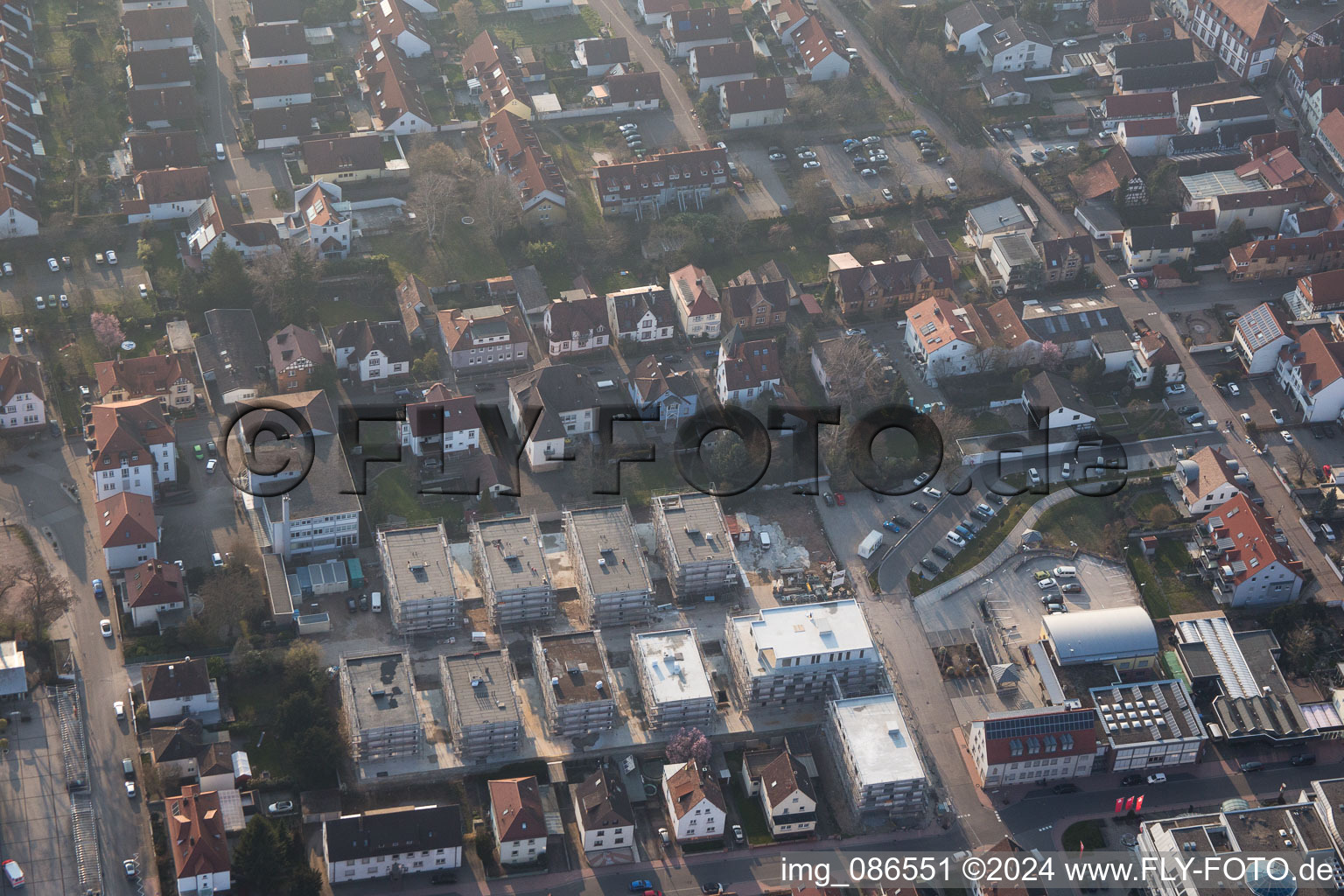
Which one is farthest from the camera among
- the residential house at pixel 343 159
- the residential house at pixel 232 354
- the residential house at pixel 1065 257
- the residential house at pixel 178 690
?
the residential house at pixel 343 159

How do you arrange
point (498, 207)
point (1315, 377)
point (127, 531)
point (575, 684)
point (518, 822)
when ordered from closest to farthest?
1. point (518, 822)
2. point (575, 684)
3. point (127, 531)
4. point (1315, 377)
5. point (498, 207)

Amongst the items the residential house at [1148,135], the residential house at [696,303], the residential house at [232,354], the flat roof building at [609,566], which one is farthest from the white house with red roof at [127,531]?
the residential house at [1148,135]

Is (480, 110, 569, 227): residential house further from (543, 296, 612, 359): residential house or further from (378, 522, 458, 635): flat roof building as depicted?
(378, 522, 458, 635): flat roof building

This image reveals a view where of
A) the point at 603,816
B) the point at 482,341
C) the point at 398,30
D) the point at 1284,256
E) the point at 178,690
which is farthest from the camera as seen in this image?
the point at 398,30

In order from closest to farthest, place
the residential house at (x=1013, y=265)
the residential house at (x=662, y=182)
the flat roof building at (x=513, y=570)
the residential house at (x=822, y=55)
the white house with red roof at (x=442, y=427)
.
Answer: the flat roof building at (x=513, y=570) → the white house with red roof at (x=442, y=427) → the residential house at (x=1013, y=265) → the residential house at (x=662, y=182) → the residential house at (x=822, y=55)

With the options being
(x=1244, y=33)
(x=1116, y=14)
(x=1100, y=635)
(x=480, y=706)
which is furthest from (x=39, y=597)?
(x=1244, y=33)

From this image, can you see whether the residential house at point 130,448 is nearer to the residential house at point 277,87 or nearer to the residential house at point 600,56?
the residential house at point 277,87

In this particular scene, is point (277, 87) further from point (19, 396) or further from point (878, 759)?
point (878, 759)
